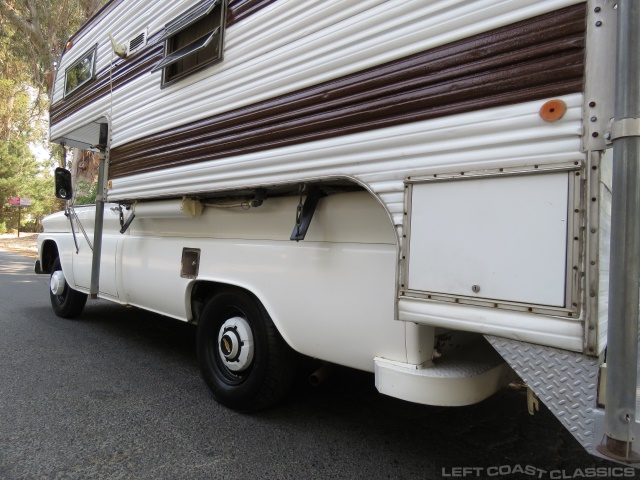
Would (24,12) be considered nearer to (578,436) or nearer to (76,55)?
(76,55)

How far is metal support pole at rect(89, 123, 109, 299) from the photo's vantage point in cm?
437

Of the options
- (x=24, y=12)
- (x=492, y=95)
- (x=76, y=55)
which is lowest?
(x=492, y=95)

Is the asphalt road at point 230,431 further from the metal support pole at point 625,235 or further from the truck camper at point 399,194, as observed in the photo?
the metal support pole at point 625,235

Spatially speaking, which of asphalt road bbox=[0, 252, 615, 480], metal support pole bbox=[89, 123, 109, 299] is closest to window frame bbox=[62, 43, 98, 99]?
metal support pole bbox=[89, 123, 109, 299]

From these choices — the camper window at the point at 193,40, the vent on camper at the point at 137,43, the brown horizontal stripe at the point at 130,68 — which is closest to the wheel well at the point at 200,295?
the camper window at the point at 193,40

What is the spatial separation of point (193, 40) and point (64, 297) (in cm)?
403

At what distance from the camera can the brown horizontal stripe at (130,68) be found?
2.89 meters

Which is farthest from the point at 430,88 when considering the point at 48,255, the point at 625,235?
the point at 48,255

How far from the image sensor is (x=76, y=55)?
5445 mm

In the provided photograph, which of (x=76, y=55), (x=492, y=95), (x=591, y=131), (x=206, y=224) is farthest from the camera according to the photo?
(x=76, y=55)

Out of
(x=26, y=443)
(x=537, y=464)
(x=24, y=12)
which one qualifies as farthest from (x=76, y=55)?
(x=24, y=12)

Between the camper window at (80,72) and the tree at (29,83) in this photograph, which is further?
the tree at (29,83)

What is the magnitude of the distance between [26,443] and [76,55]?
15.2 ft

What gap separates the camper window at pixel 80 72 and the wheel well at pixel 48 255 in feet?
6.60
